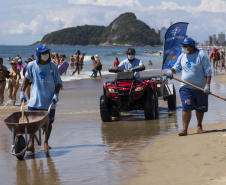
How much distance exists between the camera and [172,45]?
560 inches

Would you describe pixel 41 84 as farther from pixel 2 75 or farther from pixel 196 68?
pixel 2 75

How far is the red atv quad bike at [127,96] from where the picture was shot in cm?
1088

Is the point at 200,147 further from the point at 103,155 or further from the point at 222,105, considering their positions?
the point at 222,105

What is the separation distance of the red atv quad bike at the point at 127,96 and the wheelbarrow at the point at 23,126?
11.5 ft

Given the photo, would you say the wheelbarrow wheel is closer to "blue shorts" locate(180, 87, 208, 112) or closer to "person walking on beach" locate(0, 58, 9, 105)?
"blue shorts" locate(180, 87, 208, 112)

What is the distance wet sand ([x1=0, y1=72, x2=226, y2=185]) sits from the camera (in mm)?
6246

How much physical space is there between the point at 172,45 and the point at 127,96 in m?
3.92

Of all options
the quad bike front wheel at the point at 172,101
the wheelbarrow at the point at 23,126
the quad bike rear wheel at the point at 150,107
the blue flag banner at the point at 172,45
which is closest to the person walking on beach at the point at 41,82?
the wheelbarrow at the point at 23,126

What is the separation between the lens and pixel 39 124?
277 inches

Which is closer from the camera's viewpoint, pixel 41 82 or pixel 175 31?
pixel 41 82

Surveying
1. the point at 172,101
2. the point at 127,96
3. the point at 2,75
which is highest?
the point at 2,75

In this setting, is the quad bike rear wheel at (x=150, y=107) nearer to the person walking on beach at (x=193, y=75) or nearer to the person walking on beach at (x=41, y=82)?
the person walking on beach at (x=193, y=75)

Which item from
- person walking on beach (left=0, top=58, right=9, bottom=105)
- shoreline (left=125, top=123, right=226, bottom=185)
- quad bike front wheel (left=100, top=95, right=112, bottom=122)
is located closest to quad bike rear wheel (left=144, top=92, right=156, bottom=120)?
quad bike front wheel (left=100, top=95, right=112, bottom=122)

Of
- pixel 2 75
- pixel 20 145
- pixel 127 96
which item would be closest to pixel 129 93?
pixel 127 96
